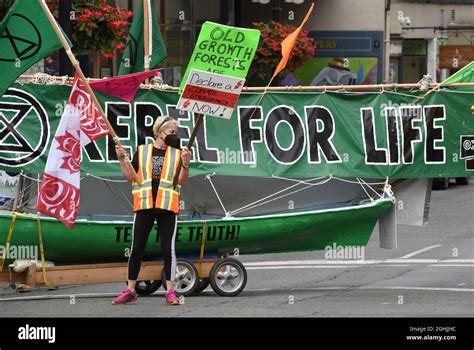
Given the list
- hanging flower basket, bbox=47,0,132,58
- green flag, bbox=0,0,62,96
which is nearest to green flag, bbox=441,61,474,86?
green flag, bbox=0,0,62,96

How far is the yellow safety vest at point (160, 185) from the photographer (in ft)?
38.8

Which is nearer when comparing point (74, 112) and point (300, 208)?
point (74, 112)

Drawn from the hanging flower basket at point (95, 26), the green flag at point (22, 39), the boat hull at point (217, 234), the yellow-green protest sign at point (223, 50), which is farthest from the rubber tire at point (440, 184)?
the green flag at point (22, 39)

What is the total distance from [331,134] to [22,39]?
3.56m

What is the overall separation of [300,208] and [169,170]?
2.64 m

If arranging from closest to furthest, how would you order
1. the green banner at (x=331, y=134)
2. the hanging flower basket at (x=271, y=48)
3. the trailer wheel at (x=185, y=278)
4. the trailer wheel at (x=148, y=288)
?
1. the trailer wheel at (x=185, y=278)
2. the trailer wheel at (x=148, y=288)
3. the green banner at (x=331, y=134)
4. the hanging flower basket at (x=271, y=48)

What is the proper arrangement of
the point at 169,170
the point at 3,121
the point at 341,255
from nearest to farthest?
the point at 169,170
the point at 3,121
the point at 341,255

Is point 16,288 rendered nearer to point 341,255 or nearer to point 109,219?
point 109,219

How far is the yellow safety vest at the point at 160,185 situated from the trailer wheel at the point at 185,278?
110 centimetres

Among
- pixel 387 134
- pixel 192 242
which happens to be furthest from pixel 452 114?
pixel 192 242

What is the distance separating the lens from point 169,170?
39.0 feet

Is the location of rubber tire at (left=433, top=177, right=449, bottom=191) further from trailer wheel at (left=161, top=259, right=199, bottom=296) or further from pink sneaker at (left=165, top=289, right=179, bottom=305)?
pink sneaker at (left=165, top=289, right=179, bottom=305)

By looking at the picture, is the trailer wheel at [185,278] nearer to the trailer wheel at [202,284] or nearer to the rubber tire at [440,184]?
the trailer wheel at [202,284]

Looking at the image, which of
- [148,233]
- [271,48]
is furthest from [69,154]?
[271,48]
